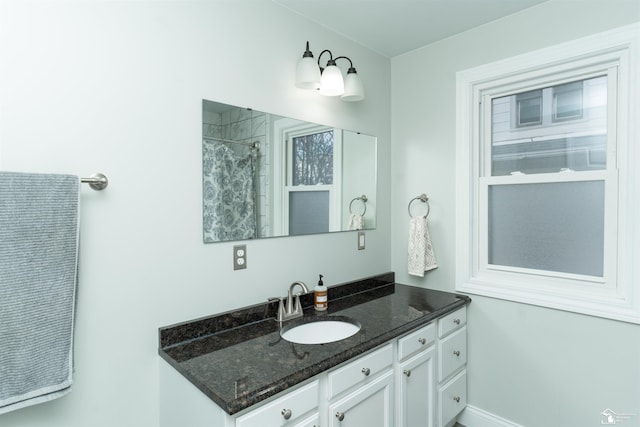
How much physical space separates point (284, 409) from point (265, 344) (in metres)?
0.32

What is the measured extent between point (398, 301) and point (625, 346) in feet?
3.58

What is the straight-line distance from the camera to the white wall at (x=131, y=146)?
3.81 feet

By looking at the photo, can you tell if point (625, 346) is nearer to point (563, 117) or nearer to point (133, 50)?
point (563, 117)

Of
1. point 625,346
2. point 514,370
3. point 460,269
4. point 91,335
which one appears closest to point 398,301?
point 460,269

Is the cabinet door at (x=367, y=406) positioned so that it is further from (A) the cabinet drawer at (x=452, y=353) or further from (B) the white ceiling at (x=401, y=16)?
(B) the white ceiling at (x=401, y=16)

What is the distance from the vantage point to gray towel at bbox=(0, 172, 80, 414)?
105cm

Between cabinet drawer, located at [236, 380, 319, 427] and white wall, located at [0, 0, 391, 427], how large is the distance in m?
0.57

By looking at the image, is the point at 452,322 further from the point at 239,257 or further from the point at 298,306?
the point at 239,257

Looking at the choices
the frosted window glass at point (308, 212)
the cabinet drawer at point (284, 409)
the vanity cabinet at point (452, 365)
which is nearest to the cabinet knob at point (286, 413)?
the cabinet drawer at point (284, 409)

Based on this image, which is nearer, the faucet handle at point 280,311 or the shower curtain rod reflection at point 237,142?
the shower curtain rod reflection at point 237,142

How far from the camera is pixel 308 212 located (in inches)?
79.0

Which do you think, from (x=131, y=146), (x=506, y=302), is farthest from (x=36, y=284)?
(x=506, y=302)

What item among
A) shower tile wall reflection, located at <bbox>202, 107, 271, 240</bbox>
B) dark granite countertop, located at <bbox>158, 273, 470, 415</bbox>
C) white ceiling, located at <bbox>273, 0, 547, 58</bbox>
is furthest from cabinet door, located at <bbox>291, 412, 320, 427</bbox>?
white ceiling, located at <bbox>273, 0, 547, 58</bbox>

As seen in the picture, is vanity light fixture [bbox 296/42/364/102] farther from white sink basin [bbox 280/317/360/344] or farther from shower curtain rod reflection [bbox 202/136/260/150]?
white sink basin [bbox 280/317/360/344]
